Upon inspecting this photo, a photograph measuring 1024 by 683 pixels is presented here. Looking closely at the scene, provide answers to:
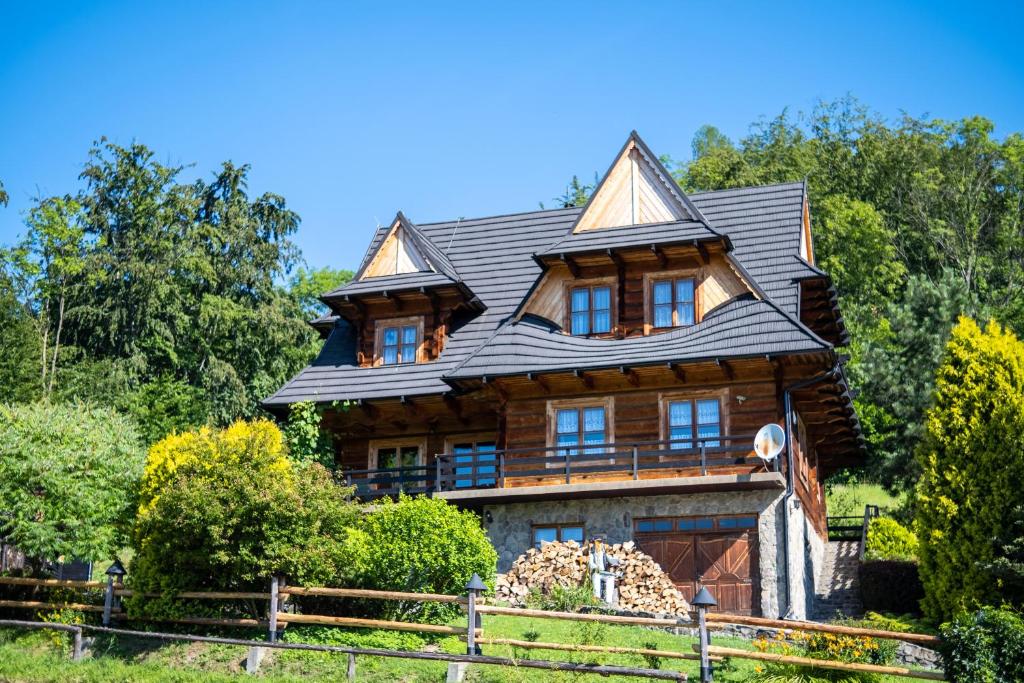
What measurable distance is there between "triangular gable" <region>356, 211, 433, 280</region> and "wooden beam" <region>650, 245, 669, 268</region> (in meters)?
6.27

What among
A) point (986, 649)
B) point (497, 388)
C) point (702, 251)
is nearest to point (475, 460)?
point (497, 388)

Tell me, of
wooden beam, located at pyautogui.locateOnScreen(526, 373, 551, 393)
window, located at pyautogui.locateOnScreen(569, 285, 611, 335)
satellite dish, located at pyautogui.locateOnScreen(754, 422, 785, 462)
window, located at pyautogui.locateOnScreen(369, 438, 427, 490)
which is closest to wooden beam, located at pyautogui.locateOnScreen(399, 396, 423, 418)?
window, located at pyautogui.locateOnScreen(369, 438, 427, 490)

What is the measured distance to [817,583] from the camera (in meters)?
31.5

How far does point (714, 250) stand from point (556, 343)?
4.19 metres

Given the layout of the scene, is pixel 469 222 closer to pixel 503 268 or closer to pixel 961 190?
pixel 503 268

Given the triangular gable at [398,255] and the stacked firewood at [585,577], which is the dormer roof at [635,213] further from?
the stacked firewood at [585,577]

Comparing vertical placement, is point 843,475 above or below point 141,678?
above

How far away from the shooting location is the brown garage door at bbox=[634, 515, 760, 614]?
26156 mm

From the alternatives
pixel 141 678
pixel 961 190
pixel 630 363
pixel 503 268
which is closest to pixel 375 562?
pixel 141 678

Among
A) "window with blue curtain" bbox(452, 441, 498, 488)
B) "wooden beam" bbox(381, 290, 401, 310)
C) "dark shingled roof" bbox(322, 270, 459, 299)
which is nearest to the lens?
"window with blue curtain" bbox(452, 441, 498, 488)

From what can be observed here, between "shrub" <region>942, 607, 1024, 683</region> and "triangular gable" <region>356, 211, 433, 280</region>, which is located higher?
"triangular gable" <region>356, 211, 433, 280</region>

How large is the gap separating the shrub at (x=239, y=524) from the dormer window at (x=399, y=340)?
916 cm

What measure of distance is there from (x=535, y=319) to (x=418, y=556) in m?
8.90

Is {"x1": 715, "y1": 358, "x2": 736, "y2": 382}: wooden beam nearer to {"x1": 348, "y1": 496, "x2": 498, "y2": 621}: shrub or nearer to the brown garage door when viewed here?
the brown garage door
